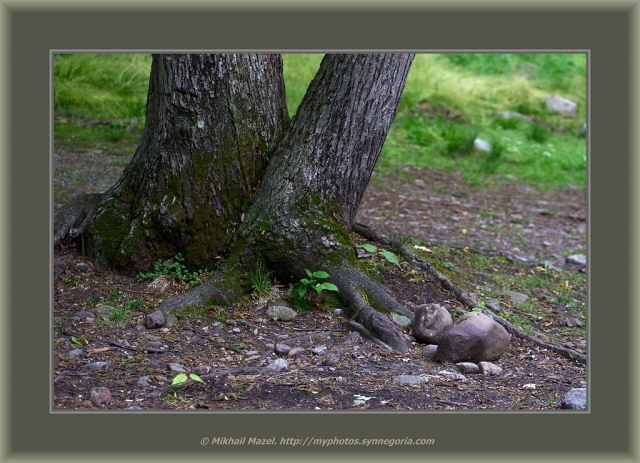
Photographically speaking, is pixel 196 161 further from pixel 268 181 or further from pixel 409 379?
pixel 409 379

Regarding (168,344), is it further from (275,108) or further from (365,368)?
(275,108)

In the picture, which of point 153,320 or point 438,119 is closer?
point 153,320

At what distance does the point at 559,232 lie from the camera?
24.8 feet

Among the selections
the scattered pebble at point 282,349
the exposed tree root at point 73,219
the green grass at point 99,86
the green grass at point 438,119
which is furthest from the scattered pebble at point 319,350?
the green grass at point 99,86

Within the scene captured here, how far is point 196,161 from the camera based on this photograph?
4508 mm

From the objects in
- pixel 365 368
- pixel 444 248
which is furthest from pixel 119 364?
pixel 444 248

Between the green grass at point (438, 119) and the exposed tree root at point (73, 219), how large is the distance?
423cm

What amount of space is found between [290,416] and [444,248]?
3.56 m

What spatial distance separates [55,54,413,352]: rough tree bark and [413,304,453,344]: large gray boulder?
0.72 ft

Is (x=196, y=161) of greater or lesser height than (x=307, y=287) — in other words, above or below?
above

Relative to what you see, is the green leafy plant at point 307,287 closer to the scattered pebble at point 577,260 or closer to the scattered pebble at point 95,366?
the scattered pebble at point 95,366

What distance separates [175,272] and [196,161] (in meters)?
0.71

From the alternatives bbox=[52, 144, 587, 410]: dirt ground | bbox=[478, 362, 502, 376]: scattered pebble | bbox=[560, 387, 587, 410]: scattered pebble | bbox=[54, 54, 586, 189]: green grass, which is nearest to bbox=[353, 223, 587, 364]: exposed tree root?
bbox=[52, 144, 587, 410]: dirt ground

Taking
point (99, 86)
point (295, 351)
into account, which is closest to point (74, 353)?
point (295, 351)
